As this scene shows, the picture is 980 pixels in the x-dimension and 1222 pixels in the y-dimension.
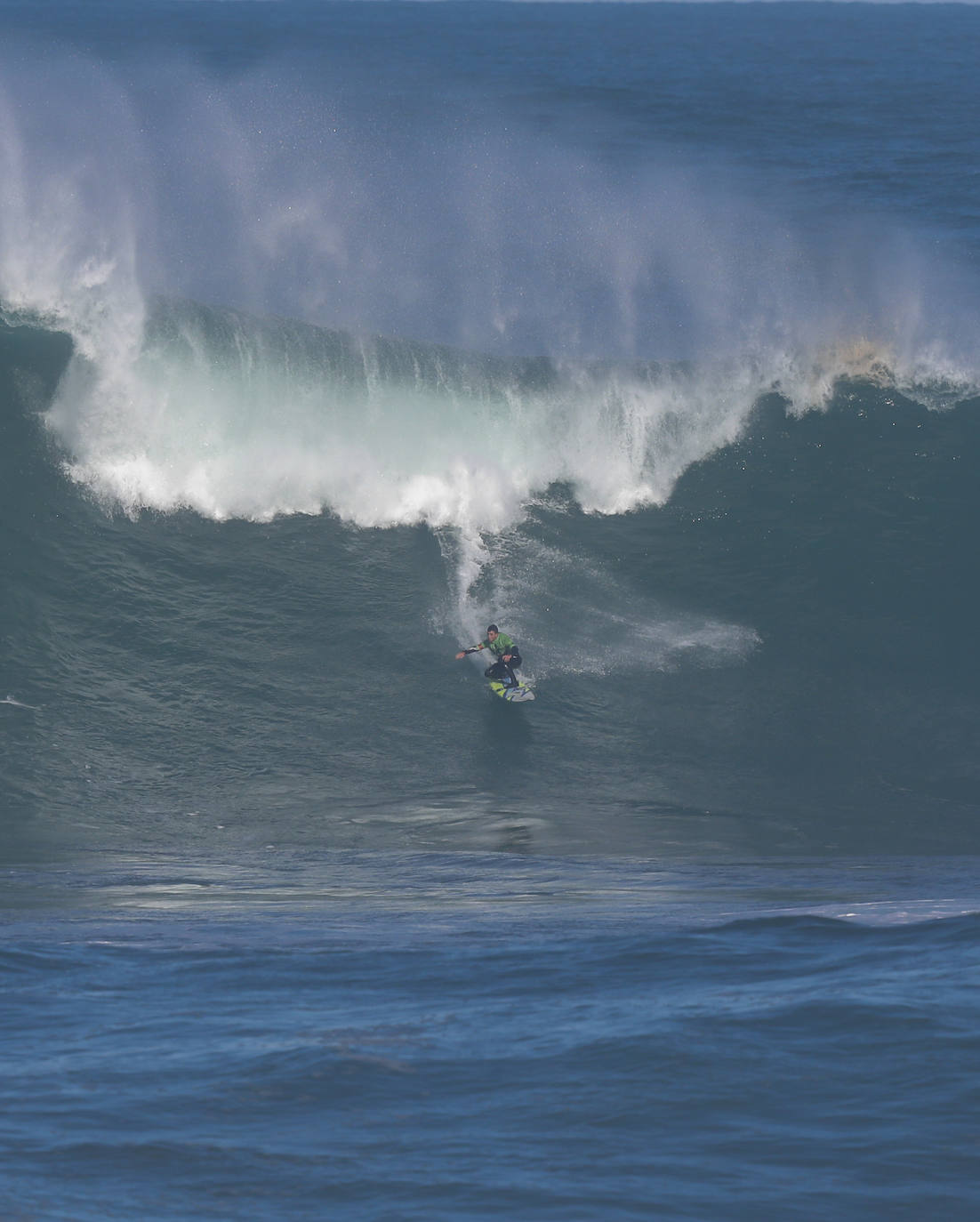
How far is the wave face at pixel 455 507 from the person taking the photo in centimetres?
1792

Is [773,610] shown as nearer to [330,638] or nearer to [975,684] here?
[975,684]

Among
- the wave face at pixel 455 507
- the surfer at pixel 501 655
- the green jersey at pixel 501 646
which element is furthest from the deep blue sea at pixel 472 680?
the green jersey at pixel 501 646

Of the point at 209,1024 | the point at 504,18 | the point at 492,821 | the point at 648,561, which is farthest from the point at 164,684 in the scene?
the point at 504,18

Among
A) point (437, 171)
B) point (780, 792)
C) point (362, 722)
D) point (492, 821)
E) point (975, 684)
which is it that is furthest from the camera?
point (437, 171)

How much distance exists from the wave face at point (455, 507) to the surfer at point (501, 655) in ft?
1.38

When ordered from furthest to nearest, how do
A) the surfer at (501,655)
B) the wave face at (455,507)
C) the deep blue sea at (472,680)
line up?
the surfer at (501,655) < the wave face at (455,507) < the deep blue sea at (472,680)

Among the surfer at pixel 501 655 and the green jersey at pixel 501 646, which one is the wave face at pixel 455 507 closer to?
the surfer at pixel 501 655

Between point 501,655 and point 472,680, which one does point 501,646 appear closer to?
point 501,655

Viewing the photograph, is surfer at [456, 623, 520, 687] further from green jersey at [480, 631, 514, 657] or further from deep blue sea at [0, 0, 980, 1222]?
deep blue sea at [0, 0, 980, 1222]

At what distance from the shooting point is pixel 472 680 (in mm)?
20125

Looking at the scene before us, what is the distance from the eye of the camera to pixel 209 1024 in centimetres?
994

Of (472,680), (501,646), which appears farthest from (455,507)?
(501,646)

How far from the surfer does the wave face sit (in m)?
0.42

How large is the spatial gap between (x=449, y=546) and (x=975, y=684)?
780cm
